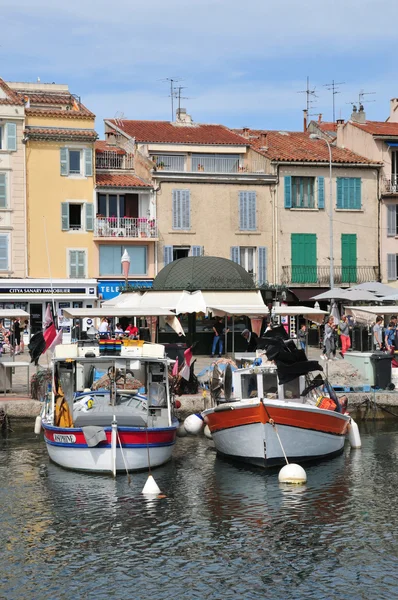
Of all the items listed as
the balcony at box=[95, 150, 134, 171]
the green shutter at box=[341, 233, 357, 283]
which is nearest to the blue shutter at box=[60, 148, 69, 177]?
the balcony at box=[95, 150, 134, 171]

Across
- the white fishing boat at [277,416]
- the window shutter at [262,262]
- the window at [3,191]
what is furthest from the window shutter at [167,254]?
the white fishing boat at [277,416]

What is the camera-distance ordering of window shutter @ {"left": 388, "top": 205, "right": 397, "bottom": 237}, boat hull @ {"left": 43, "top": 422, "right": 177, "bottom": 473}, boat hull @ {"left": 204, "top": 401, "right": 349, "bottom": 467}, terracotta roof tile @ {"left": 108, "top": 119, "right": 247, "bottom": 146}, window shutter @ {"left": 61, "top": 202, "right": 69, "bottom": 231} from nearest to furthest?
boat hull @ {"left": 43, "top": 422, "right": 177, "bottom": 473}, boat hull @ {"left": 204, "top": 401, "right": 349, "bottom": 467}, window shutter @ {"left": 61, "top": 202, "right": 69, "bottom": 231}, terracotta roof tile @ {"left": 108, "top": 119, "right": 247, "bottom": 146}, window shutter @ {"left": 388, "top": 205, "right": 397, "bottom": 237}

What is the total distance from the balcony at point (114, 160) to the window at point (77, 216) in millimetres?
3928

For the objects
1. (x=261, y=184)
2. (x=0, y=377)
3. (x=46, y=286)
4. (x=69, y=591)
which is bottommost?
(x=69, y=591)

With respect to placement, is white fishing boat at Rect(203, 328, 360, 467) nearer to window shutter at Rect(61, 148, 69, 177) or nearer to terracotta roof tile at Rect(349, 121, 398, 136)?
window shutter at Rect(61, 148, 69, 177)

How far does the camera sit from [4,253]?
50406mm

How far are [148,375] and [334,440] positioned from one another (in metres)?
4.58

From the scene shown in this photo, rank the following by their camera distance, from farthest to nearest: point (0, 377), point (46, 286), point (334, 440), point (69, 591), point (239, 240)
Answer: point (239, 240)
point (46, 286)
point (0, 377)
point (334, 440)
point (69, 591)

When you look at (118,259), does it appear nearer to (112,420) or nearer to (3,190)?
(3,190)

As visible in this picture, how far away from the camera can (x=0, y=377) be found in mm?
29500

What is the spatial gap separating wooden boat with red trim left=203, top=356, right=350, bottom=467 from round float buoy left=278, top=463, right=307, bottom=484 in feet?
3.47

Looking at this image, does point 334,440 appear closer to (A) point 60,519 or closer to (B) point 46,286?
(A) point 60,519

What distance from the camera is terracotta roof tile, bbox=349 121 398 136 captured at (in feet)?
184

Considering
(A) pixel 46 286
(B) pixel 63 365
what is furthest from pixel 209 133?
(B) pixel 63 365
